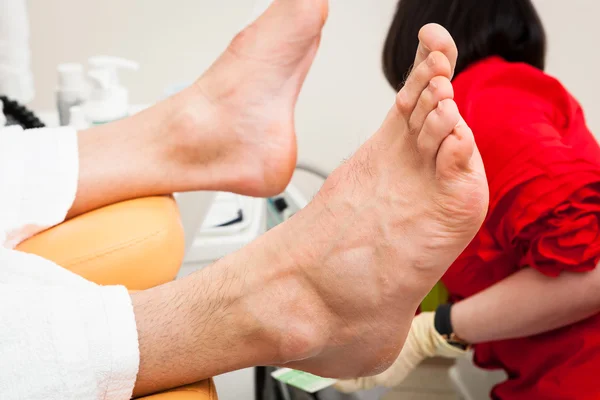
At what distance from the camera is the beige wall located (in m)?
1.46

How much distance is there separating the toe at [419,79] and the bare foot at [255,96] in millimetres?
338

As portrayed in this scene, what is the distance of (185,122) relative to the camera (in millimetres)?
846

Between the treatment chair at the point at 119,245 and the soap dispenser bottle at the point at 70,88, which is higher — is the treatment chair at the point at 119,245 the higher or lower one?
the lower one

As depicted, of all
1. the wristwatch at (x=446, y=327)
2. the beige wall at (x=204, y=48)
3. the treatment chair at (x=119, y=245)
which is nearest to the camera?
the treatment chair at (x=119, y=245)

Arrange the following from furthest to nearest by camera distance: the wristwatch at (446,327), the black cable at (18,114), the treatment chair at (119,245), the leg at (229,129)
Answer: the black cable at (18,114) → the wristwatch at (446,327) → the leg at (229,129) → the treatment chair at (119,245)

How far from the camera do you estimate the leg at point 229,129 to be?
2.68 feet

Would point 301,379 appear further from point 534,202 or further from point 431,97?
point 431,97

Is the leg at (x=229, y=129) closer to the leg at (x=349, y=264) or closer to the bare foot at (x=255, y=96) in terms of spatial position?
the bare foot at (x=255, y=96)

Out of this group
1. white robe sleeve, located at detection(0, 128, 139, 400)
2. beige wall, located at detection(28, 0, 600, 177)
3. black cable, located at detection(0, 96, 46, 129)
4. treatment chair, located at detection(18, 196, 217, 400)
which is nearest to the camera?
white robe sleeve, located at detection(0, 128, 139, 400)

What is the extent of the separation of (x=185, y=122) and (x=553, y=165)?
0.48m

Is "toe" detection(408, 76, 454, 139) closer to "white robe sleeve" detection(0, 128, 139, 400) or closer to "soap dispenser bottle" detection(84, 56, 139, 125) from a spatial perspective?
"white robe sleeve" detection(0, 128, 139, 400)

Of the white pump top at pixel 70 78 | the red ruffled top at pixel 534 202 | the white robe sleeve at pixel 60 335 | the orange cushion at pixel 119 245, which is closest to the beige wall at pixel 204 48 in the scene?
the white pump top at pixel 70 78

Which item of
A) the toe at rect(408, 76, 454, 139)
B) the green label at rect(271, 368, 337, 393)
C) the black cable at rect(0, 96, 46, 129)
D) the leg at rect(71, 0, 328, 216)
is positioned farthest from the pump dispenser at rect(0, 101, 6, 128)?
the toe at rect(408, 76, 454, 139)

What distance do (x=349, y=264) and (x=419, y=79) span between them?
18 centimetres
